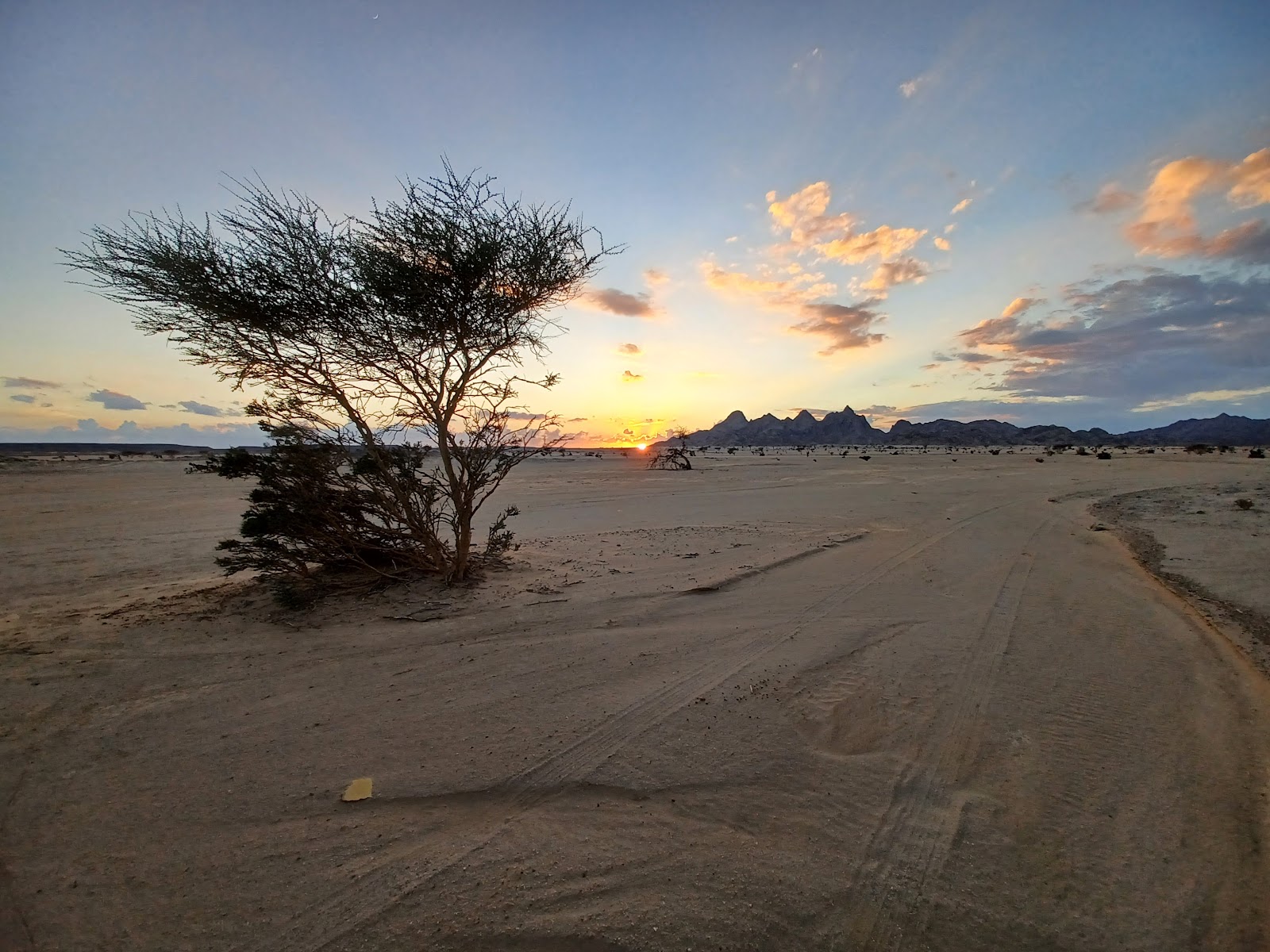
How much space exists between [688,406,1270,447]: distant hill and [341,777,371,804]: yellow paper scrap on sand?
387 feet

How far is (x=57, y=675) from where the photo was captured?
495 cm

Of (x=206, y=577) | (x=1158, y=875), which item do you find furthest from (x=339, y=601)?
(x=1158, y=875)

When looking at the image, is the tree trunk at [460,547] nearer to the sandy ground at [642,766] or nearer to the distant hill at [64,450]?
the sandy ground at [642,766]

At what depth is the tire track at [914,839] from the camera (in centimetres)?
241

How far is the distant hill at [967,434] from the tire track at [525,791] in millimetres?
115423

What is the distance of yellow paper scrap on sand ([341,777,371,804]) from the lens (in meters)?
3.25

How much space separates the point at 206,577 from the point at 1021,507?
62.8ft

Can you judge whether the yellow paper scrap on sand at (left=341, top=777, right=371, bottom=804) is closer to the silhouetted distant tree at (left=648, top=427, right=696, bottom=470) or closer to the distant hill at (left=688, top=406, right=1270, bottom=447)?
the silhouetted distant tree at (left=648, top=427, right=696, bottom=470)

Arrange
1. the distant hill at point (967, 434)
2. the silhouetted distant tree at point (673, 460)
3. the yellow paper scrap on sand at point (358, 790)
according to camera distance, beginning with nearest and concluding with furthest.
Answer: the yellow paper scrap on sand at point (358, 790), the silhouetted distant tree at point (673, 460), the distant hill at point (967, 434)

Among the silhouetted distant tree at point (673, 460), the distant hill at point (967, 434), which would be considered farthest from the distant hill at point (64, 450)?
the distant hill at point (967, 434)

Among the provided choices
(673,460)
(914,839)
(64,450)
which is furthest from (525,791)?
(64,450)

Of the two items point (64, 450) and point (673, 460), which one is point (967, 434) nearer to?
point (673, 460)

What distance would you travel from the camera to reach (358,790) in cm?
332

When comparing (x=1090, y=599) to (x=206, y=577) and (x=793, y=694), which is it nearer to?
(x=793, y=694)
